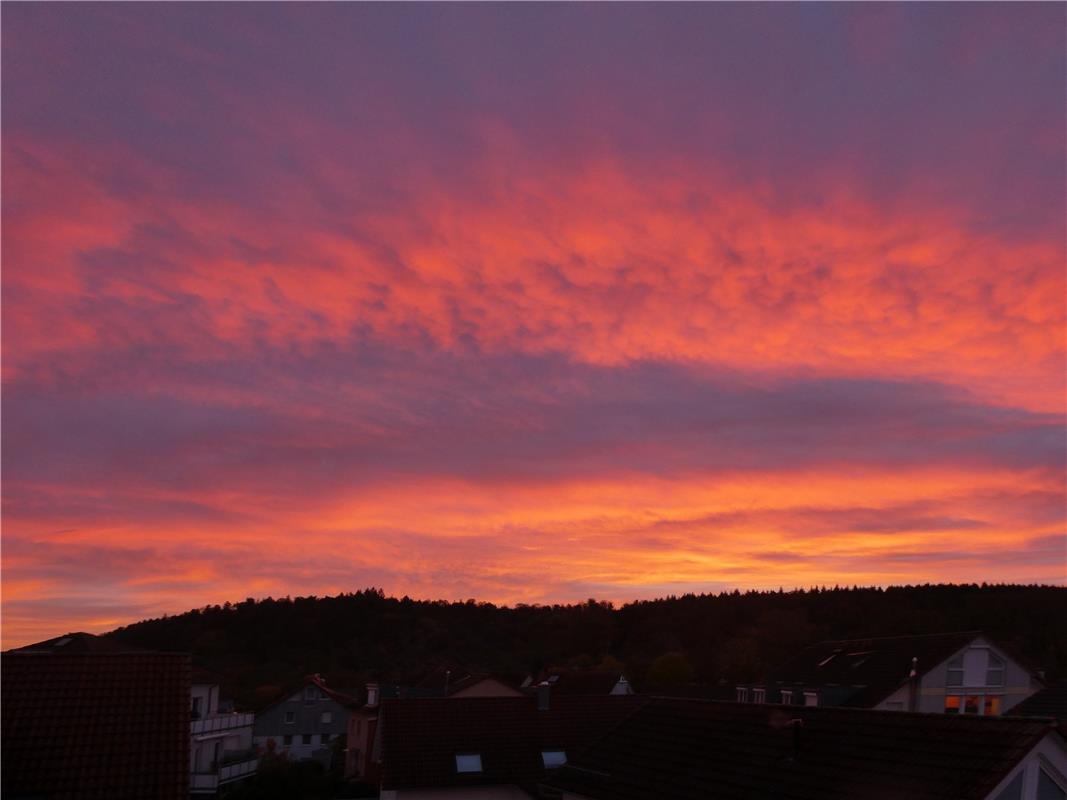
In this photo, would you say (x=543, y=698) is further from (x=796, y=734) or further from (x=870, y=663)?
(x=870, y=663)

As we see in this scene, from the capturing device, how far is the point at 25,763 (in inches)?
947

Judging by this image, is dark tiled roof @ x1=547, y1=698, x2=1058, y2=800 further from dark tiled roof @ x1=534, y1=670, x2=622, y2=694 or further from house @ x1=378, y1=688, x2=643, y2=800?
dark tiled roof @ x1=534, y1=670, x2=622, y2=694

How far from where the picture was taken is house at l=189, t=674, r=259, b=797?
162ft

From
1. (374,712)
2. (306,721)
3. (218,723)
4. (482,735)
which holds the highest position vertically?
(482,735)

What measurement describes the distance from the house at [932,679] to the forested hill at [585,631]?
63.1m

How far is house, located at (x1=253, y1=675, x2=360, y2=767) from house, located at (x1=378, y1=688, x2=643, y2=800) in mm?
46966

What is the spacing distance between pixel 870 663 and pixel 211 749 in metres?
37.7

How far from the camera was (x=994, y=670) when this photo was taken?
172ft

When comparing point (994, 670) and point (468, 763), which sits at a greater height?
point (994, 670)

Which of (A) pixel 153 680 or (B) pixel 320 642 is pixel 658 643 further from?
(A) pixel 153 680

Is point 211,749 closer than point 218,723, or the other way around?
point 211,749

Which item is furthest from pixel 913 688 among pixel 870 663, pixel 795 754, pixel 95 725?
pixel 95 725

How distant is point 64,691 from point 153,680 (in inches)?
88.9

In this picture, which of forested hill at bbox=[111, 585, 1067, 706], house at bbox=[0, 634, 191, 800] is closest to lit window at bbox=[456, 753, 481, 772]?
house at bbox=[0, 634, 191, 800]
